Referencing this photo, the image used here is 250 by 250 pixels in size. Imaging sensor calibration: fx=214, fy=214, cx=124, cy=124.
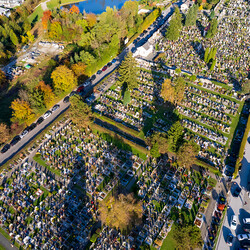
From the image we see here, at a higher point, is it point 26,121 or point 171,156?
point 171,156

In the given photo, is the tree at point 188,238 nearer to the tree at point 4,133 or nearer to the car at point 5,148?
the car at point 5,148

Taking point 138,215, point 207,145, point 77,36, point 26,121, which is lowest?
point 138,215

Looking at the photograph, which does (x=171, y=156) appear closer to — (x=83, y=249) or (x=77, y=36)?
(x=83, y=249)

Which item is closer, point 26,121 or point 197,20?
point 26,121

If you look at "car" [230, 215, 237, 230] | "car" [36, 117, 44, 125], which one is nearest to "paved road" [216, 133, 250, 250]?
"car" [230, 215, 237, 230]

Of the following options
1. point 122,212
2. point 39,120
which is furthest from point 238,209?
point 39,120

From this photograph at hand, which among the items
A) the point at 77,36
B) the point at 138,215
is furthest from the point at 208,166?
the point at 77,36

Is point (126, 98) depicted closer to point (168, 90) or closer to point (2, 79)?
point (168, 90)
